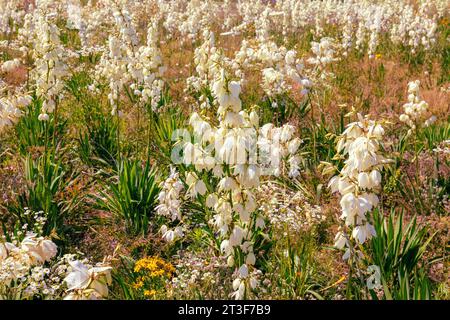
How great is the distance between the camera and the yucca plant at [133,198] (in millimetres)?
4652

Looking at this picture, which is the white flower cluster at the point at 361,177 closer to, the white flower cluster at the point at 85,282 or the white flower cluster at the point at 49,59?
the white flower cluster at the point at 85,282

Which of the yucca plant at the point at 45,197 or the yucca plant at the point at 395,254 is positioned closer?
the yucca plant at the point at 395,254

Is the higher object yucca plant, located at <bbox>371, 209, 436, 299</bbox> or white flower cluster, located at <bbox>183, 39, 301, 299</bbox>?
white flower cluster, located at <bbox>183, 39, 301, 299</bbox>

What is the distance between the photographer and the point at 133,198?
15.5 feet

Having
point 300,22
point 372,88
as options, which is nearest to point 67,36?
point 300,22

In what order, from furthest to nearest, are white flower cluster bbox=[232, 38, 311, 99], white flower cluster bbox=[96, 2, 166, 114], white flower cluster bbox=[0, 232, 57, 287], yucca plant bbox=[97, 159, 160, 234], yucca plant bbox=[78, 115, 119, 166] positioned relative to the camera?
yucca plant bbox=[78, 115, 119, 166] < white flower cluster bbox=[232, 38, 311, 99] < white flower cluster bbox=[96, 2, 166, 114] < yucca plant bbox=[97, 159, 160, 234] < white flower cluster bbox=[0, 232, 57, 287]

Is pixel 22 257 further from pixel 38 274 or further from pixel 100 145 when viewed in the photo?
pixel 100 145

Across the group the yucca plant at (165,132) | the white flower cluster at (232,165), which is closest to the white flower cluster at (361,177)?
the white flower cluster at (232,165)

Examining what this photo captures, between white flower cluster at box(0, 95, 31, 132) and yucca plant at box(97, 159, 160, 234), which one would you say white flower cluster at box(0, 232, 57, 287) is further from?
white flower cluster at box(0, 95, 31, 132)

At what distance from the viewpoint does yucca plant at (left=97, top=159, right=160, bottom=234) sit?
4.65 m

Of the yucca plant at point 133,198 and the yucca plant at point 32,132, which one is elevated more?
the yucca plant at point 32,132

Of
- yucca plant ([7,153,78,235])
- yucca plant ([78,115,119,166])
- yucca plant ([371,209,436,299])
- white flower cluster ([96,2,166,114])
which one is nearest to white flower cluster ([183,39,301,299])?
yucca plant ([371,209,436,299])
